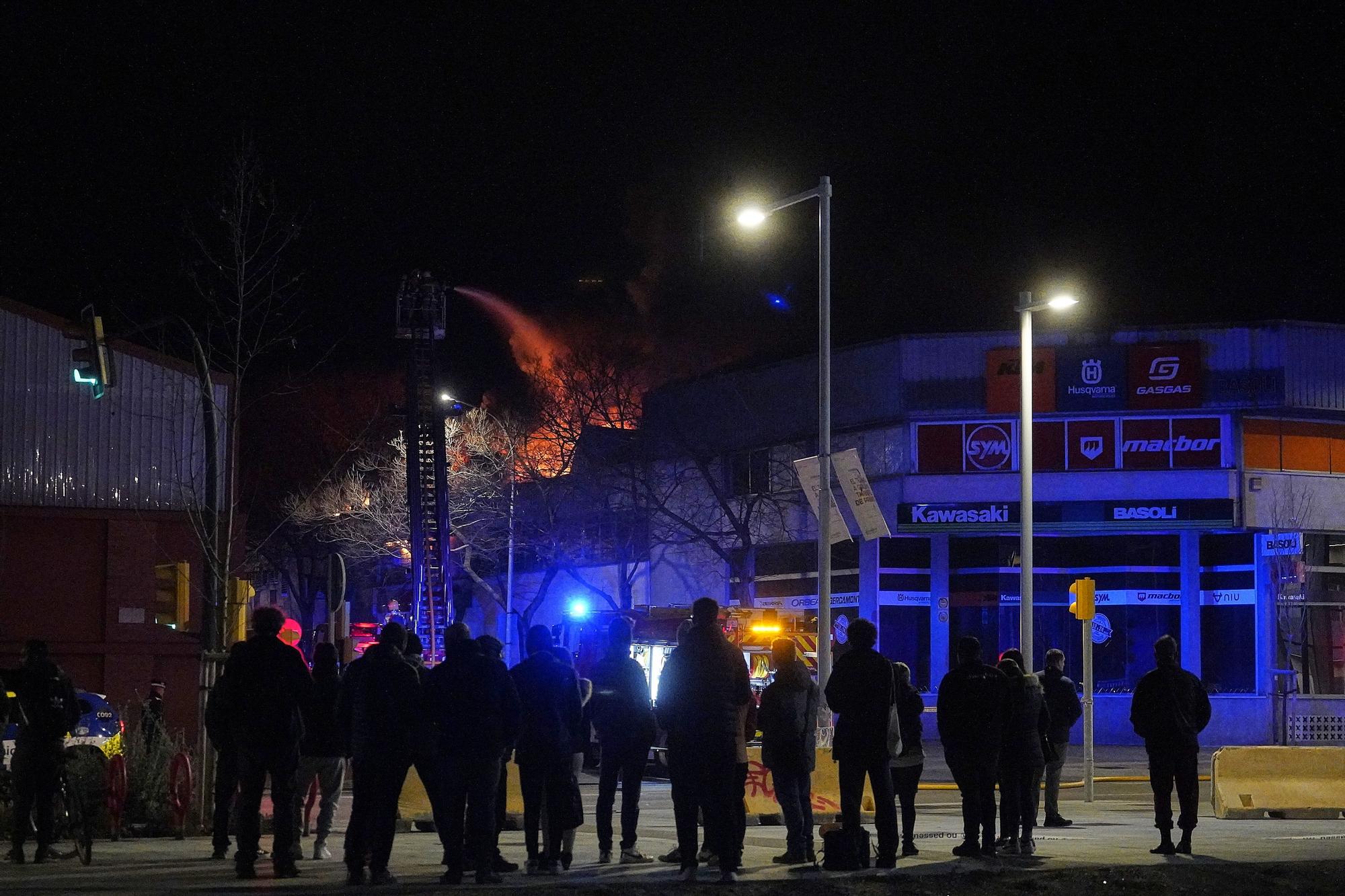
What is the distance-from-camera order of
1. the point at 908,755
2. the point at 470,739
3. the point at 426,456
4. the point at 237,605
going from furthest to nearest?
1. the point at 426,456
2. the point at 237,605
3. the point at 908,755
4. the point at 470,739

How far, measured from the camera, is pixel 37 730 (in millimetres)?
12898

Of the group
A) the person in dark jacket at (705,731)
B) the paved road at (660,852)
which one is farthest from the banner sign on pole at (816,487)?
the person in dark jacket at (705,731)

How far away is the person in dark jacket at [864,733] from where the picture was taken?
12.6 meters

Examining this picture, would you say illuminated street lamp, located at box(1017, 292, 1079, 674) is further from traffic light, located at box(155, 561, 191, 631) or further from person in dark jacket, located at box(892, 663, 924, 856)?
traffic light, located at box(155, 561, 191, 631)

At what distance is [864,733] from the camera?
12.6 m

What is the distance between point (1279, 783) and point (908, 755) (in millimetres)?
7549

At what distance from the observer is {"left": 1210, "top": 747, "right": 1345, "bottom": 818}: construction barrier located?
19266mm

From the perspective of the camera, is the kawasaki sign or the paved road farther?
the kawasaki sign

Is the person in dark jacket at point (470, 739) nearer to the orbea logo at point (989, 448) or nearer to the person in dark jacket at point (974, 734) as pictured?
the person in dark jacket at point (974, 734)

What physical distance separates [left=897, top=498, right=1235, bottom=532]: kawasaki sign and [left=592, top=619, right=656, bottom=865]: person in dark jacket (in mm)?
24508

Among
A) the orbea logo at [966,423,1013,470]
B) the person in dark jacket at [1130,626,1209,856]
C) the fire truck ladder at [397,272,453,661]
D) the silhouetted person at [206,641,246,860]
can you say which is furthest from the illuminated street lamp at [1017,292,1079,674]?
the fire truck ladder at [397,272,453,661]

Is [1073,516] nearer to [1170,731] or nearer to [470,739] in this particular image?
[1170,731]

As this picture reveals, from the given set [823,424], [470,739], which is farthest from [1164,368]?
[470,739]

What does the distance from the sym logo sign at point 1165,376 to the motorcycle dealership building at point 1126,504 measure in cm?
4
